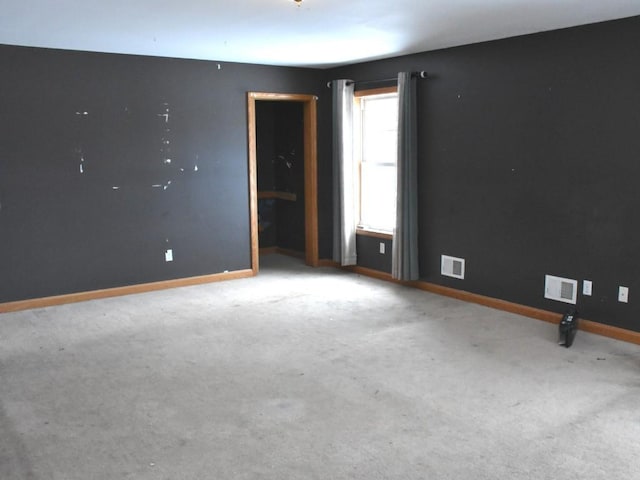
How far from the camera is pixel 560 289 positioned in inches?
194

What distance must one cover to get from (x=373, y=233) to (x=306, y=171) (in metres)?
1.17

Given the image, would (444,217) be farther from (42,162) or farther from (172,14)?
(42,162)

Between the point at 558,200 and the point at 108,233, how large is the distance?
13.3 ft

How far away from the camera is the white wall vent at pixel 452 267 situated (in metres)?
5.75

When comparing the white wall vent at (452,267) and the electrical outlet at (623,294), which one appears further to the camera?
the white wall vent at (452,267)

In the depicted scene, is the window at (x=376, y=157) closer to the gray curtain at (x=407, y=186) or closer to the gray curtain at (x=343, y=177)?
the gray curtain at (x=343, y=177)

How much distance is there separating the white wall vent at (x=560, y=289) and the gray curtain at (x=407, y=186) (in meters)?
1.40

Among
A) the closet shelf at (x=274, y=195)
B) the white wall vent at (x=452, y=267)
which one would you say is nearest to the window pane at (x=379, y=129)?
the white wall vent at (x=452, y=267)

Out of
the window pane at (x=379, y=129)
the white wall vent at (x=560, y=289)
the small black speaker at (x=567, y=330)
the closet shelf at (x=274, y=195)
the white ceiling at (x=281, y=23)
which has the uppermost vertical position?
the white ceiling at (x=281, y=23)

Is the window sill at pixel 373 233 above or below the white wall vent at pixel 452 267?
above

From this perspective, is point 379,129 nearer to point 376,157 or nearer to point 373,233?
point 376,157

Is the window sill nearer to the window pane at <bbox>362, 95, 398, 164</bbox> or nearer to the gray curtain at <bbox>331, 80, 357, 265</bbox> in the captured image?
the gray curtain at <bbox>331, 80, 357, 265</bbox>

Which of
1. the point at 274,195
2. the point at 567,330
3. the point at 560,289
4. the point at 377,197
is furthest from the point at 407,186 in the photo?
the point at 274,195

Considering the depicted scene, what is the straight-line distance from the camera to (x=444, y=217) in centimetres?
590
